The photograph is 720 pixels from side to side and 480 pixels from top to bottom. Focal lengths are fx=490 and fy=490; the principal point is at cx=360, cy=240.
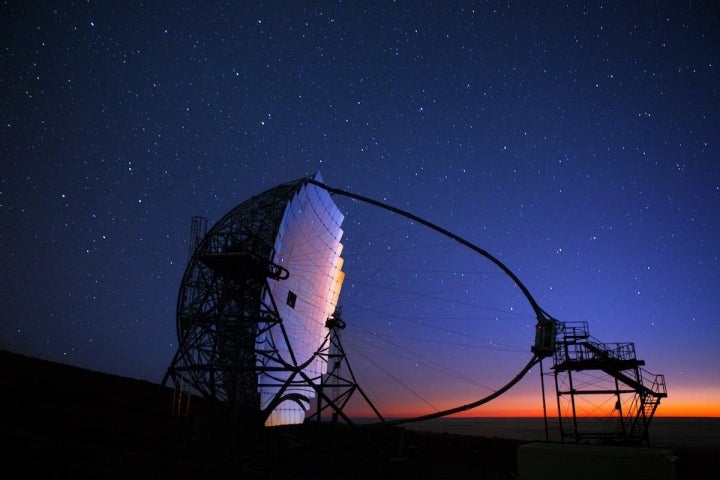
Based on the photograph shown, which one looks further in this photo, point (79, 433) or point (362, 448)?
point (362, 448)

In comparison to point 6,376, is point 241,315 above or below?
above

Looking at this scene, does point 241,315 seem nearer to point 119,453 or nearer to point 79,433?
point 79,433

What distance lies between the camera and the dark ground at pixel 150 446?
8.51 m

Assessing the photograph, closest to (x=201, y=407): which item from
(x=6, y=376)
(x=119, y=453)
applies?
(x=6, y=376)

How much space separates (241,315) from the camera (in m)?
21.1

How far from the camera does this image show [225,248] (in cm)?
2170

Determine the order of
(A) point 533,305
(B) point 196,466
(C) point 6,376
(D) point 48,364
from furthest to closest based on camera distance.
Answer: (D) point 48,364
(C) point 6,376
(A) point 533,305
(B) point 196,466

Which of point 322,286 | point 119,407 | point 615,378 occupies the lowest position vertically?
point 119,407

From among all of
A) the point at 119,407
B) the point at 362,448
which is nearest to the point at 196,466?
the point at 362,448

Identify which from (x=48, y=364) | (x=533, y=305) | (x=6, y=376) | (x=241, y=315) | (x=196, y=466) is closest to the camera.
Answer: (x=196, y=466)

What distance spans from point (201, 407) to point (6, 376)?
462 inches

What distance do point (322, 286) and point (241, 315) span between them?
6796 millimetres

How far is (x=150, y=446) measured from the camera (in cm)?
1919

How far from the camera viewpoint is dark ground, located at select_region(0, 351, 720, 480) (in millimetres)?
8508
